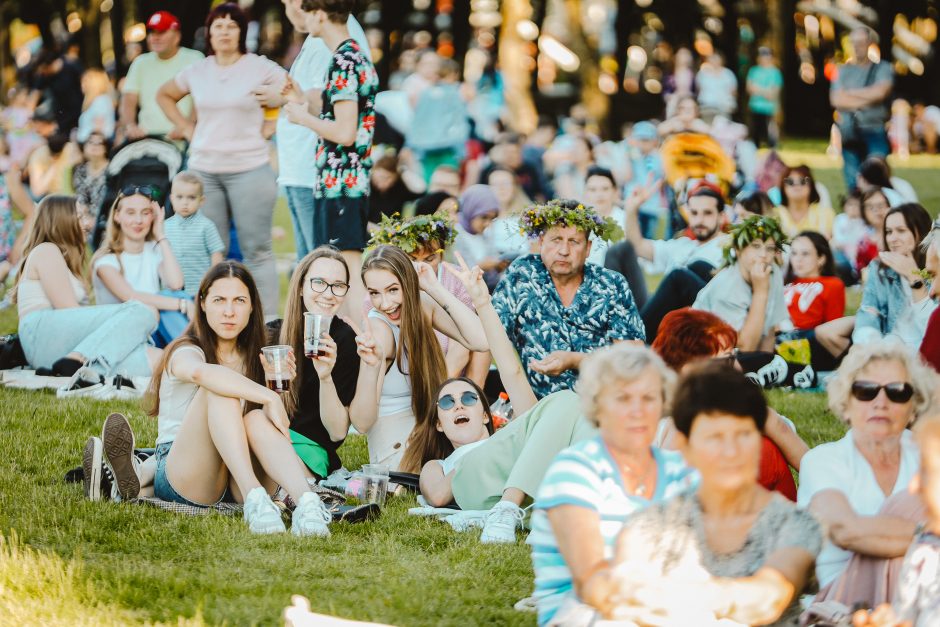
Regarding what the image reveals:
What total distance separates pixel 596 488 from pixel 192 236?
21.6 feet

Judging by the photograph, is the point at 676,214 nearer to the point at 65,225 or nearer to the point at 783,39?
the point at 65,225

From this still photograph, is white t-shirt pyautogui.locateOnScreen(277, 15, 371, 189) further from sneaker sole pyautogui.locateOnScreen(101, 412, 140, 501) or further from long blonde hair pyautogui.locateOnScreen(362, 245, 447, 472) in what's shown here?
sneaker sole pyautogui.locateOnScreen(101, 412, 140, 501)

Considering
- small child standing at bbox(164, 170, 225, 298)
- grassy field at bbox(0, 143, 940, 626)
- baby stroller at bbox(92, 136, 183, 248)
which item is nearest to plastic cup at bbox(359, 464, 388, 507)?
grassy field at bbox(0, 143, 940, 626)

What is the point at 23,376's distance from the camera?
8.65m

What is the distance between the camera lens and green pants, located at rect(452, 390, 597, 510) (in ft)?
18.1

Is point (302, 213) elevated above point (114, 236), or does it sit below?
above

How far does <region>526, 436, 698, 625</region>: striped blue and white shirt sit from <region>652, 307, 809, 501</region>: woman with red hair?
4.29 ft

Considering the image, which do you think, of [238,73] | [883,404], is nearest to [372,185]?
[238,73]

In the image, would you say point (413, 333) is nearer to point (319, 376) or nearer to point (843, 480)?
point (319, 376)

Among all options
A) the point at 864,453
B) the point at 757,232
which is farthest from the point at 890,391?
the point at 757,232

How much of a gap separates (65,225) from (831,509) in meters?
6.25

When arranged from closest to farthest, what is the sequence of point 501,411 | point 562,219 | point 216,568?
point 216,568
point 562,219
point 501,411

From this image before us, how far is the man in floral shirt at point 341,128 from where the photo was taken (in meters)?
8.45

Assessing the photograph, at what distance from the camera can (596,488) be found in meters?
3.64
